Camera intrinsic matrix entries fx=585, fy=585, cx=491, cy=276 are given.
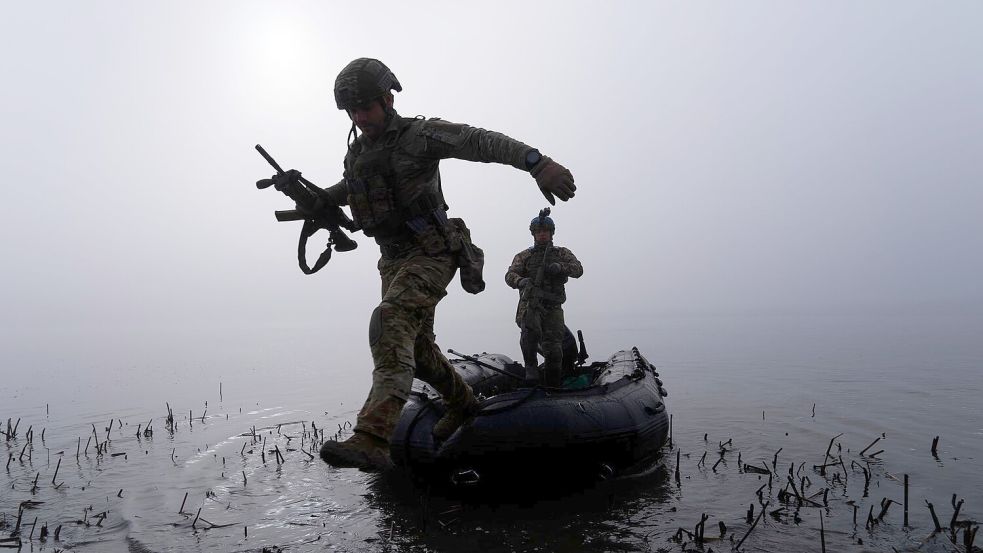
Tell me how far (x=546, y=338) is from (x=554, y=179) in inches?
275

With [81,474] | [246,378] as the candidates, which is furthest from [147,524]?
[246,378]

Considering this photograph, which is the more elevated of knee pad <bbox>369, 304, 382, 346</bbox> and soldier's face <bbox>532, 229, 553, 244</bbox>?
soldier's face <bbox>532, 229, 553, 244</bbox>

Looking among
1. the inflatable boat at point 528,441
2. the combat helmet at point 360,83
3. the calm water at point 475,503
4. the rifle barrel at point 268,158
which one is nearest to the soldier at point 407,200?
the combat helmet at point 360,83

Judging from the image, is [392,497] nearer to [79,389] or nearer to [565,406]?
[565,406]

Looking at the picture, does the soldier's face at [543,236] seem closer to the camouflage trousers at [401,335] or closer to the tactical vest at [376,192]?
the camouflage trousers at [401,335]

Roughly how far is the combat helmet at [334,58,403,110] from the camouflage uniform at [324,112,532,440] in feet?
0.85

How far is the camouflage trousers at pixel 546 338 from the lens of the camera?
10031mm

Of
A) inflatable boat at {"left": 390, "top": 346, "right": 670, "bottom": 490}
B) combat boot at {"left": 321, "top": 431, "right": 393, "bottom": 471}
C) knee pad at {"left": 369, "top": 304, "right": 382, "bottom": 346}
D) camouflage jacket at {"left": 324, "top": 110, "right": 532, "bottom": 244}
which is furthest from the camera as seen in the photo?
inflatable boat at {"left": 390, "top": 346, "right": 670, "bottom": 490}

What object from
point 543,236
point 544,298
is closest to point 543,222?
point 543,236

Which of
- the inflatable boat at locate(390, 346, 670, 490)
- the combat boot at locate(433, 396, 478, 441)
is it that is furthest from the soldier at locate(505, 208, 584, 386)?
the combat boot at locate(433, 396, 478, 441)

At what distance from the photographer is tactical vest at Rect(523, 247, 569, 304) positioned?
10070 mm

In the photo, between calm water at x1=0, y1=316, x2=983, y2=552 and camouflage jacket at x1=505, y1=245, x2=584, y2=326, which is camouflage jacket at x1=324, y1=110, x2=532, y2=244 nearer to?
calm water at x1=0, y1=316, x2=983, y2=552

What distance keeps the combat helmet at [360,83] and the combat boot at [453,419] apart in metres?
2.74

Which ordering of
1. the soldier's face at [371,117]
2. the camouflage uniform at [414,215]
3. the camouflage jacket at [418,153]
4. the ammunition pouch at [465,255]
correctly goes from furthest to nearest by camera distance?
the ammunition pouch at [465,255]
the soldier's face at [371,117]
the camouflage jacket at [418,153]
the camouflage uniform at [414,215]
